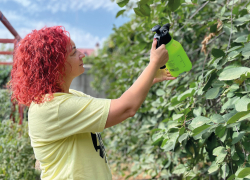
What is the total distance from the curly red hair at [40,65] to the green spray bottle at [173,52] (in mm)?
428

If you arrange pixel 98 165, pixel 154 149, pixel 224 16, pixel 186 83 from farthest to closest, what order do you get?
pixel 154 149, pixel 186 83, pixel 224 16, pixel 98 165

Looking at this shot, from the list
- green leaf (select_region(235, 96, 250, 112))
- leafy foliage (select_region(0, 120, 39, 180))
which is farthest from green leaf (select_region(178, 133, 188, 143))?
leafy foliage (select_region(0, 120, 39, 180))

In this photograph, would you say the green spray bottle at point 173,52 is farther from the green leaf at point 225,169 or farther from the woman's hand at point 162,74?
the green leaf at point 225,169

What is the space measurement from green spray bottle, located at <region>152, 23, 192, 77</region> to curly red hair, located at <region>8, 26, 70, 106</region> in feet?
1.40

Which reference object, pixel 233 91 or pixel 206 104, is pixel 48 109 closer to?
pixel 233 91

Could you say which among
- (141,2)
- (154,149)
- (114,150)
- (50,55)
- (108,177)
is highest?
(141,2)

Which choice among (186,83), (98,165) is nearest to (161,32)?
(98,165)

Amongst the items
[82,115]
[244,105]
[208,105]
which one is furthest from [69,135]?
[208,105]

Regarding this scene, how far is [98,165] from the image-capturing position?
107 cm

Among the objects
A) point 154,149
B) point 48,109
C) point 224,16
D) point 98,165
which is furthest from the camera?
point 154,149

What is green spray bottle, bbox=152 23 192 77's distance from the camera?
101 centimetres

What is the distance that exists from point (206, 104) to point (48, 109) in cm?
110

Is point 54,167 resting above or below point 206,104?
below

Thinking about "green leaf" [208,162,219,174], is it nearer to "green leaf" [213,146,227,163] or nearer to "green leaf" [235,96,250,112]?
"green leaf" [213,146,227,163]
